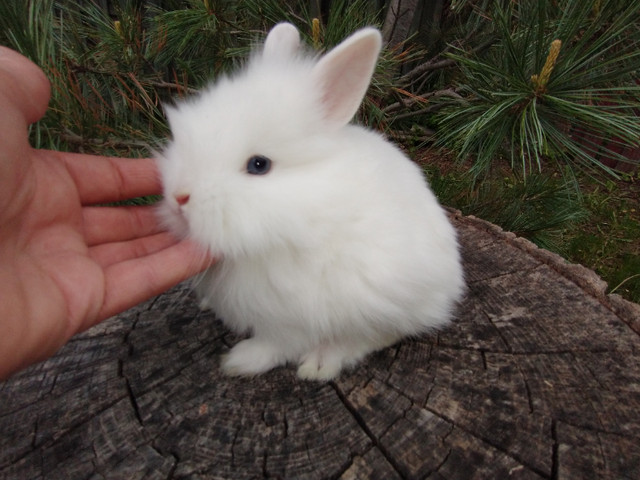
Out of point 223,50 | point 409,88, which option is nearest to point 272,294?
point 223,50

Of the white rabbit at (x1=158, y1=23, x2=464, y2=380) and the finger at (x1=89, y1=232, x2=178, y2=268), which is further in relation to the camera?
the finger at (x1=89, y1=232, x2=178, y2=268)

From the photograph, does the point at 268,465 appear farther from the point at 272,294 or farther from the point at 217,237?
the point at 217,237

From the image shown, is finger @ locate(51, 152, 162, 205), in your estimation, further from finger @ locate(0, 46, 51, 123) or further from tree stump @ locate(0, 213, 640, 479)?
tree stump @ locate(0, 213, 640, 479)

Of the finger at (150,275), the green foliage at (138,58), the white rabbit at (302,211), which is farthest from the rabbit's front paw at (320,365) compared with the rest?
the green foliage at (138,58)

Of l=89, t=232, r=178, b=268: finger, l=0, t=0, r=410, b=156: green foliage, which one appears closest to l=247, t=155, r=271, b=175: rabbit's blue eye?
l=89, t=232, r=178, b=268: finger

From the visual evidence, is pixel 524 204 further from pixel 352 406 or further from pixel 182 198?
pixel 182 198

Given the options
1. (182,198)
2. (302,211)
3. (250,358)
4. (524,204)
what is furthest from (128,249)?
(524,204)

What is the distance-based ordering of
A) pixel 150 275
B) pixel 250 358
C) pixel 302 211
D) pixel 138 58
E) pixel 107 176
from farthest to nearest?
pixel 138 58 < pixel 107 176 < pixel 250 358 < pixel 150 275 < pixel 302 211
